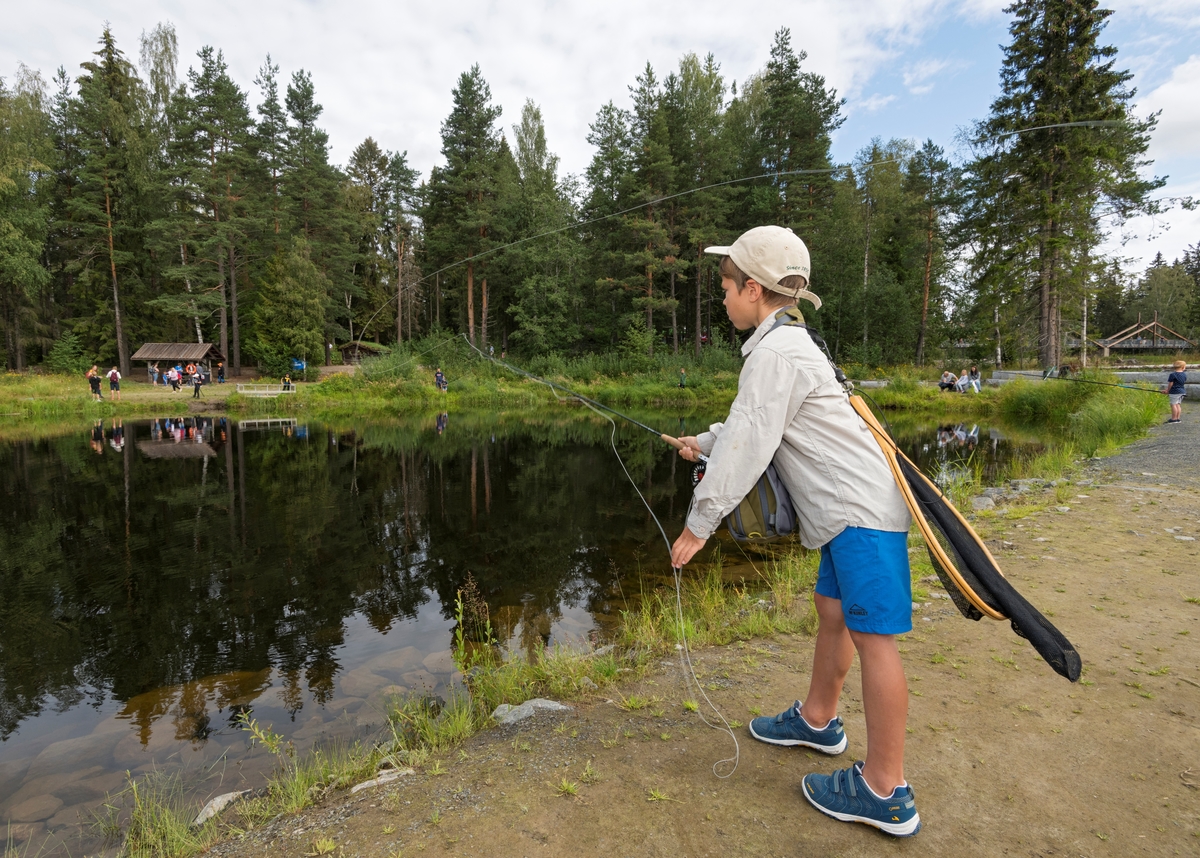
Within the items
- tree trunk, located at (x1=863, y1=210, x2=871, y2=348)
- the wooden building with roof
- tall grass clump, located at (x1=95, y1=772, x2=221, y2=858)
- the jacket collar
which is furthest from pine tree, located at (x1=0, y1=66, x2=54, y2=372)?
tree trunk, located at (x1=863, y1=210, x2=871, y2=348)

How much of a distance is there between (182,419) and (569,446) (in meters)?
16.7

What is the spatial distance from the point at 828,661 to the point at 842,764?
0.45 meters

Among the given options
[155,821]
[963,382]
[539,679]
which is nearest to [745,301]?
[539,679]

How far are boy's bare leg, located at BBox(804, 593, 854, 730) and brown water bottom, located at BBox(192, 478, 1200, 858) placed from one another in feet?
0.67

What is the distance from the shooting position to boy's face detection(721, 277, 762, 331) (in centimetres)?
232

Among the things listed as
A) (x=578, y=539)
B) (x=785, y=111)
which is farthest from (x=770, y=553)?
(x=785, y=111)

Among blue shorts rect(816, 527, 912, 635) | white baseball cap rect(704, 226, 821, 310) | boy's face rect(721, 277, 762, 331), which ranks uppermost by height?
white baseball cap rect(704, 226, 821, 310)

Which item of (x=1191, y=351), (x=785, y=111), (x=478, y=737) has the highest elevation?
(x=785, y=111)

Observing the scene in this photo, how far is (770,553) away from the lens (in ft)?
27.8

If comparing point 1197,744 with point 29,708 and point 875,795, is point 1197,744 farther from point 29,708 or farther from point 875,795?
point 29,708

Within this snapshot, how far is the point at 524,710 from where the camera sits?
3.42 metres

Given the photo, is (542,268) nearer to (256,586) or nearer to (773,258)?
(256,586)

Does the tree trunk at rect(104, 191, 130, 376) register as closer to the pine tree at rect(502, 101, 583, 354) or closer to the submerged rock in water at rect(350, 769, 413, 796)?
the pine tree at rect(502, 101, 583, 354)

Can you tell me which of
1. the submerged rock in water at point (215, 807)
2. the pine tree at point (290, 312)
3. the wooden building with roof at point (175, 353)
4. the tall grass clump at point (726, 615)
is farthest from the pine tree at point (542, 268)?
the submerged rock in water at point (215, 807)
